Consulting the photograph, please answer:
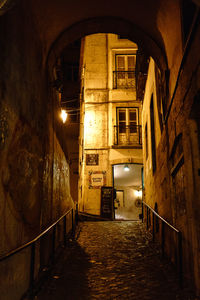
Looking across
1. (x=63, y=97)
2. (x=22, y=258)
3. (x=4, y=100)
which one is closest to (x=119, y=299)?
(x=22, y=258)

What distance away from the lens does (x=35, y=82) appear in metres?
5.64

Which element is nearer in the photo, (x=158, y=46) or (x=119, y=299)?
(x=119, y=299)

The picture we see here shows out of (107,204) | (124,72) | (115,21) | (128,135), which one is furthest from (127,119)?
(115,21)

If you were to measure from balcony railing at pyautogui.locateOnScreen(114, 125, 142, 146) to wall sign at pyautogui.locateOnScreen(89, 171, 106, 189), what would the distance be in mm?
2086

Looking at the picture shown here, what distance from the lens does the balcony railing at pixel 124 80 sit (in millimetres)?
17938

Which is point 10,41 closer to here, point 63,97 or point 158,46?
point 158,46

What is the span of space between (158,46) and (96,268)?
545 centimetres

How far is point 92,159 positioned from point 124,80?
542 centimetres

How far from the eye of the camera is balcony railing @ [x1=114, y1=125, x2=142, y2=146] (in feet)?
56.1

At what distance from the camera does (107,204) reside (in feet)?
52.8

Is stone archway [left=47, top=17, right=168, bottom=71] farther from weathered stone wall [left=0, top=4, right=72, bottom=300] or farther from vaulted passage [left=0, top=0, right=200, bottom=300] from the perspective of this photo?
weathered stone wall [left=0, top=4, right=72, bottom=300]

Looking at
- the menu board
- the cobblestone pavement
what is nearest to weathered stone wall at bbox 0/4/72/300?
the cobblestone pavement

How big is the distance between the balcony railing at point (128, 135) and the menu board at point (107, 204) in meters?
2.98

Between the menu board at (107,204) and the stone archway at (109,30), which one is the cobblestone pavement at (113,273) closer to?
the stone archway at (109,30)
